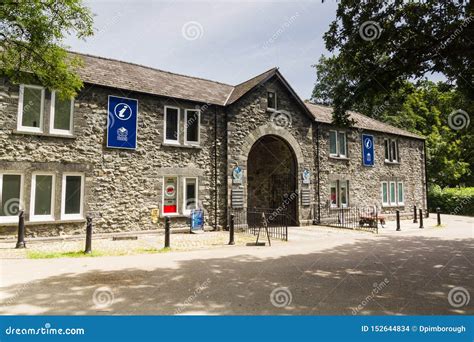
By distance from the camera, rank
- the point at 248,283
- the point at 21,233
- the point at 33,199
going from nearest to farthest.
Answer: the point at 248,283 < the point at 21,233 < the point at 33,199

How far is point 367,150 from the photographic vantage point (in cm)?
2150

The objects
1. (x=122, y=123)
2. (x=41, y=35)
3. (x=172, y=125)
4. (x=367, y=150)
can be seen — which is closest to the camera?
(x=41, y=35)

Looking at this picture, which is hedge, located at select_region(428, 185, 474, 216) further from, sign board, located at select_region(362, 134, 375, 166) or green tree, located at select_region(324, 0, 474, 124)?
green tree, located at select_region(324, 0, 474, 124)

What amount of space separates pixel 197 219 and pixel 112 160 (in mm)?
4557

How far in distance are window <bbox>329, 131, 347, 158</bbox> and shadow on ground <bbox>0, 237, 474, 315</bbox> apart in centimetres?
1149

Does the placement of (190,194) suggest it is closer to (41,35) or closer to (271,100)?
(271,100)

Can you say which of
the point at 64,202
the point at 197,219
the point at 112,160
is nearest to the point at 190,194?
the point at 197,219

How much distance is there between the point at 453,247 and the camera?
1096 cm

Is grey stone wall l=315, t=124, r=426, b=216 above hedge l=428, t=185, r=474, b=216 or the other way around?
above

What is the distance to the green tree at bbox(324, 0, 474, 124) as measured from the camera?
21.8 ft

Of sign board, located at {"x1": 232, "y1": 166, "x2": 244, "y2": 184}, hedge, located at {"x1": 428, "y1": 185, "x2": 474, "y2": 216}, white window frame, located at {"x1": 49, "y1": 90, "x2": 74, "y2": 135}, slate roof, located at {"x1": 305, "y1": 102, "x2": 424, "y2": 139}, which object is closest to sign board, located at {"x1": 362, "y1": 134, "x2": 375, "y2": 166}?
slate roof, located at {"x1": 305, "y1": 102, "x2": 424, "y2": 139}

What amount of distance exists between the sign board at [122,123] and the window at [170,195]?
7.29ft

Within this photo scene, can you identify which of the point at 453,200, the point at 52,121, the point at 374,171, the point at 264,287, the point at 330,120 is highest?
the point at 330,120

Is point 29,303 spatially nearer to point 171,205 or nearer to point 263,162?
point 171,205
